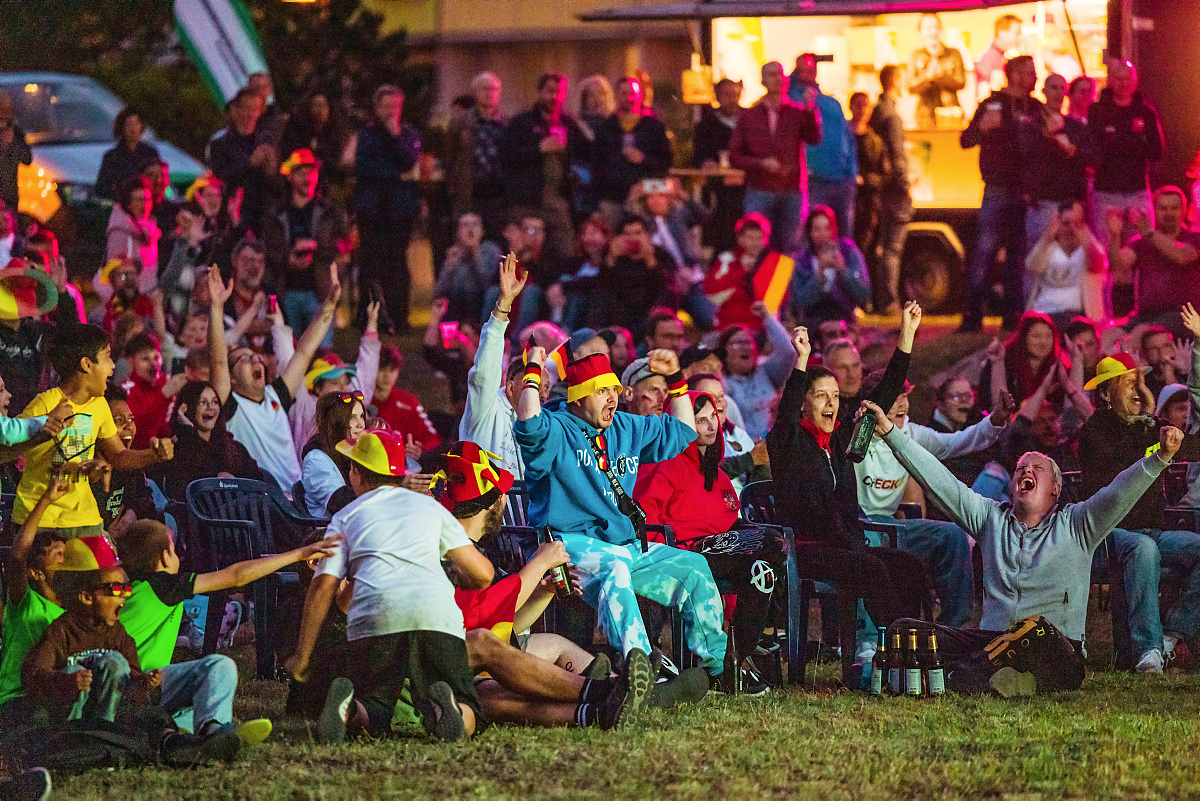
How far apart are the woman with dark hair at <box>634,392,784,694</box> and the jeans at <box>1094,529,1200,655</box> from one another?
162 centimetres

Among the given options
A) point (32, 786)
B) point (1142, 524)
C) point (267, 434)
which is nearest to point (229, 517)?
point (267, 434)

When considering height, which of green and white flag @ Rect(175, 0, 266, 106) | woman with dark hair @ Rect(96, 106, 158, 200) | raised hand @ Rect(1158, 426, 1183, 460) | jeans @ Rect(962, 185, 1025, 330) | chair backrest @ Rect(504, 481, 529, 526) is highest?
green and white flag @ Rect(175, 0, 266, 106)

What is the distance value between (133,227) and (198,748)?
8.40m

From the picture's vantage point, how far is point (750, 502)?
326 inches

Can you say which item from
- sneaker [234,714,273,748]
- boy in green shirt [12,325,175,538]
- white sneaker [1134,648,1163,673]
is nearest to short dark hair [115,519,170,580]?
sneaker [234,714,273,748]

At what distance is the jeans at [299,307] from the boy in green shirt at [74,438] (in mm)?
6005

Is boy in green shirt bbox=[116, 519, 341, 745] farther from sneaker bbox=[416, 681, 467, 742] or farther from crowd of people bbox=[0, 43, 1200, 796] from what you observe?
sneaker bbox=[416, 681, 467, 742]

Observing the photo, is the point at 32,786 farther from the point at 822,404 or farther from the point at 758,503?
the point at 758,503

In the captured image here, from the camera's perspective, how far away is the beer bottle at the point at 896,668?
7.03m

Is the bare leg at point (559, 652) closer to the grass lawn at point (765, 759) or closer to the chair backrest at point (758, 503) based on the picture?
the grass lawn at point (765, 759)

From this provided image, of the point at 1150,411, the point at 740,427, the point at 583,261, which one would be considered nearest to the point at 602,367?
the point at 740,427

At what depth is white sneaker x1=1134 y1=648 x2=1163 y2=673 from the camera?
7.49m

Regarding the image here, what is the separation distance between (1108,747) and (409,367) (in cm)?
893

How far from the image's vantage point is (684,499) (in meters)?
7.64
